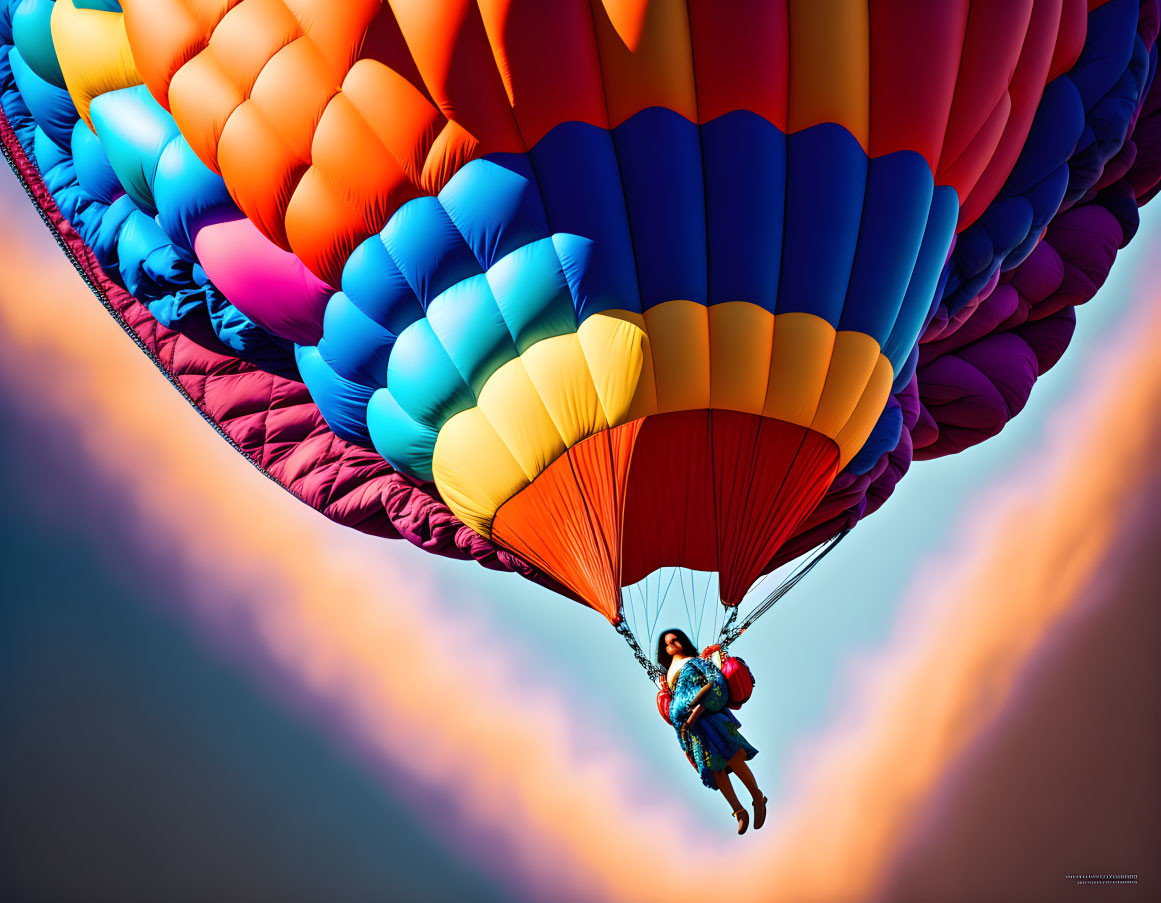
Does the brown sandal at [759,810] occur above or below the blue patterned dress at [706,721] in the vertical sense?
below

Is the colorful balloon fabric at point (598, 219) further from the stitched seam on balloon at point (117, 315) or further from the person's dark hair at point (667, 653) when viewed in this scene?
the stitched seam on balloon at point (117, 315)

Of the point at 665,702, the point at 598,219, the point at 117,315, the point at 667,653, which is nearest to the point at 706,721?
the point at 665,702

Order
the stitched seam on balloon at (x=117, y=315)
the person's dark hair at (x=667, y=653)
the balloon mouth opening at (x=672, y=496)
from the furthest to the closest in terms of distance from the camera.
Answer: the stitched seam on balloon at (x=117, y=315) → the person's dark hair at (x=667, y=653) → the balloon mouth opening at (x=672, y=496)

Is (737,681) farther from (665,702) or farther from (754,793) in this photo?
(754,793)

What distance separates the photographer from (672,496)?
13.9 feet

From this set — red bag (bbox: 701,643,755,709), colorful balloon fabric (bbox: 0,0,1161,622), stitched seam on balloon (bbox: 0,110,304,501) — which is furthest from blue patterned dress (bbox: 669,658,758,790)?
stitched seam on balloon (bbox: 0,110,304,501)

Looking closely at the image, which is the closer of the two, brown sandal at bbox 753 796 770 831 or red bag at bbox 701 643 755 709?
red bag at bbox 701 643 755 709

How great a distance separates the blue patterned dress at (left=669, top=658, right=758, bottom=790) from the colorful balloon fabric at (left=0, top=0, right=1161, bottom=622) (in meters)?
0.31

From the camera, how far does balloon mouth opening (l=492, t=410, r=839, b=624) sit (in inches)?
158

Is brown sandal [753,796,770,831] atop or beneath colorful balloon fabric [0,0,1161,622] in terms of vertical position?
beneath

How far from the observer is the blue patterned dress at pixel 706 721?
4043mm

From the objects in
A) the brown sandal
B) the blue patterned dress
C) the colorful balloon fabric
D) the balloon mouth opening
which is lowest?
the brown sandal

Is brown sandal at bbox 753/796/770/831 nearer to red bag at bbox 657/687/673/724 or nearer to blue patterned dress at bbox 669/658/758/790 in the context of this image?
blue patterned dress at bbox 669/658/758/790

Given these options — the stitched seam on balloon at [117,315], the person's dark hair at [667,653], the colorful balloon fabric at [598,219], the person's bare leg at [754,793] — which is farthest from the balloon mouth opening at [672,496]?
the stitched seam on balloon at [117,315]
